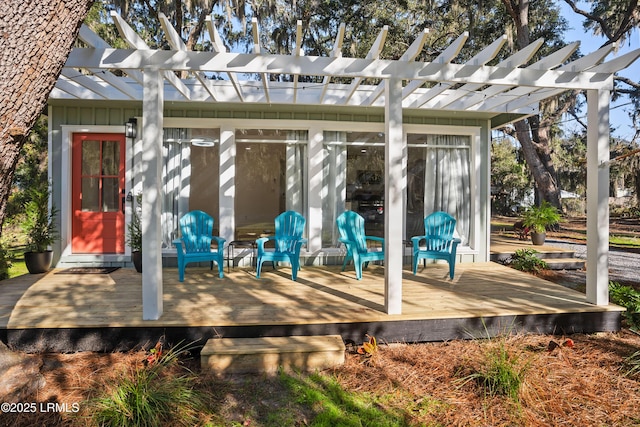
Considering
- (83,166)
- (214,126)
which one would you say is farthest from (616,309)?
(83,166)

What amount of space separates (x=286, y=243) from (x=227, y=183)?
132 centimetres

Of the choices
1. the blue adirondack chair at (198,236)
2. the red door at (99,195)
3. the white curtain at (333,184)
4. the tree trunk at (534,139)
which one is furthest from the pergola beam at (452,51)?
the tree trunk at (534,139)

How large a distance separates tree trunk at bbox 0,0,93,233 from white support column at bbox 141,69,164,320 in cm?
103

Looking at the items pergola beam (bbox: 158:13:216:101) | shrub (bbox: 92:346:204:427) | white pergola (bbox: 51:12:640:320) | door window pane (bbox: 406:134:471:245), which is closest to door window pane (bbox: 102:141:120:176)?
white pergola (bbox: 51:12:640:320)

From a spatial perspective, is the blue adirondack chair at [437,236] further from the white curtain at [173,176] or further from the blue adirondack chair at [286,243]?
the white curtain at [173,176]

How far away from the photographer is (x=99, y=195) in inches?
205

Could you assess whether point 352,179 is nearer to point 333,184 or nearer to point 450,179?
point 333,184

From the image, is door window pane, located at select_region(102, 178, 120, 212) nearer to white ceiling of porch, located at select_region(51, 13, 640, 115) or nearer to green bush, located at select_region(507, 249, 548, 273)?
white ceiling of porch, located at select_region(51, 13, 640, 115)

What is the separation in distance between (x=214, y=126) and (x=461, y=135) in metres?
3.63

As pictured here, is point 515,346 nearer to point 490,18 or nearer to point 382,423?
point 382,423

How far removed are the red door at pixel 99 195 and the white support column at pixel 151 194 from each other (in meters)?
2.65

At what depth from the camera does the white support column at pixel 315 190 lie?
17.4 ft

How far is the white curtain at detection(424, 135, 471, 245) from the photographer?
568 cm

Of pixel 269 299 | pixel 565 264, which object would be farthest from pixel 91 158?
pixel 565 264
